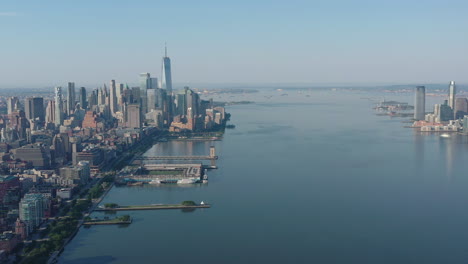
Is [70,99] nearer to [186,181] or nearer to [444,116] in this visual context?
[186,181]

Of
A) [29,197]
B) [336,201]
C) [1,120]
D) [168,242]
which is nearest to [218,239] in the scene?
[168,242]

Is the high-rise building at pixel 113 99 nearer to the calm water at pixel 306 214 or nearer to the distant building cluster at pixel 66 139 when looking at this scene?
the distant building cluster at pixel 66 139

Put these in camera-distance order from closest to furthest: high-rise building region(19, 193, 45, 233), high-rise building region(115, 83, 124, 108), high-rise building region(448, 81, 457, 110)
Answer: high-rise building region(19, 193, 45, 233), high-rise building region(448, 81, 457, 110), high-rise building region(115, 83, 124, 108)

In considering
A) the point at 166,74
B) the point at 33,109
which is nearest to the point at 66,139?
the point at 33,109

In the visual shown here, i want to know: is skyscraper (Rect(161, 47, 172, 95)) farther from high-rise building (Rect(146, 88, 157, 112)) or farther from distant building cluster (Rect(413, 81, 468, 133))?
distant building cluster (Rect(413, 81, 468, 133))

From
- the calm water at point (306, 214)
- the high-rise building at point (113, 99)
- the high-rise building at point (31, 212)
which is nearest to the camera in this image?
the calm water at point (306, 214)

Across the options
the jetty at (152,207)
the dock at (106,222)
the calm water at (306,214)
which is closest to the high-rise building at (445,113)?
the calm water at (306,214)

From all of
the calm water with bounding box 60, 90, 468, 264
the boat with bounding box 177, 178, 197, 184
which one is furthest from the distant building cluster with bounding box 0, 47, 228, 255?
the boat with bounding box 177, 178, 197, 184

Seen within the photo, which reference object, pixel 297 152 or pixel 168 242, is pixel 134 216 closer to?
pixel 168 242
